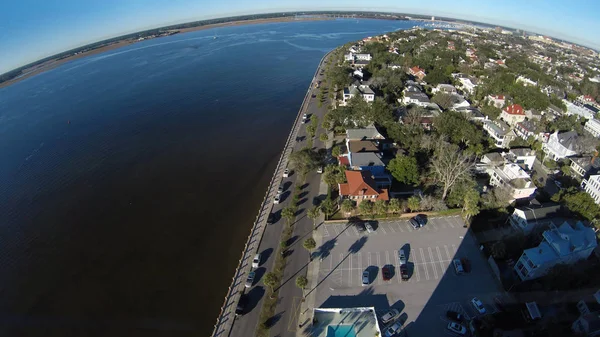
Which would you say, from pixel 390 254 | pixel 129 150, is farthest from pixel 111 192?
pixel 390 254

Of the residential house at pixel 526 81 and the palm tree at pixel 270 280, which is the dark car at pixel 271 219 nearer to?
the palm tree at pixel 270 280

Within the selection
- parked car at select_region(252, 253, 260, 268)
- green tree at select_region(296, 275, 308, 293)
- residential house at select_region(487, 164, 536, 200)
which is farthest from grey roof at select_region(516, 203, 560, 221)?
parked car at select_region(252, 253, 260, 268)

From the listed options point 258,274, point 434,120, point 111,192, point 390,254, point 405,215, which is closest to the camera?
point 258,274

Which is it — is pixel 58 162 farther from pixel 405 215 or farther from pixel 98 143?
pixel 405 215

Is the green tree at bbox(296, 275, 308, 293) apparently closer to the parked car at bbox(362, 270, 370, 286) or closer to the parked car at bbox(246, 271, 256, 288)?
the parked car at bbox(246, 271, 256, 288)

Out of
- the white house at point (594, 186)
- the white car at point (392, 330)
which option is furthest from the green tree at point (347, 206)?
the white house at point (594, 186)

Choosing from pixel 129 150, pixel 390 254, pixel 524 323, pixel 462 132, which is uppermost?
pixel 129 150
